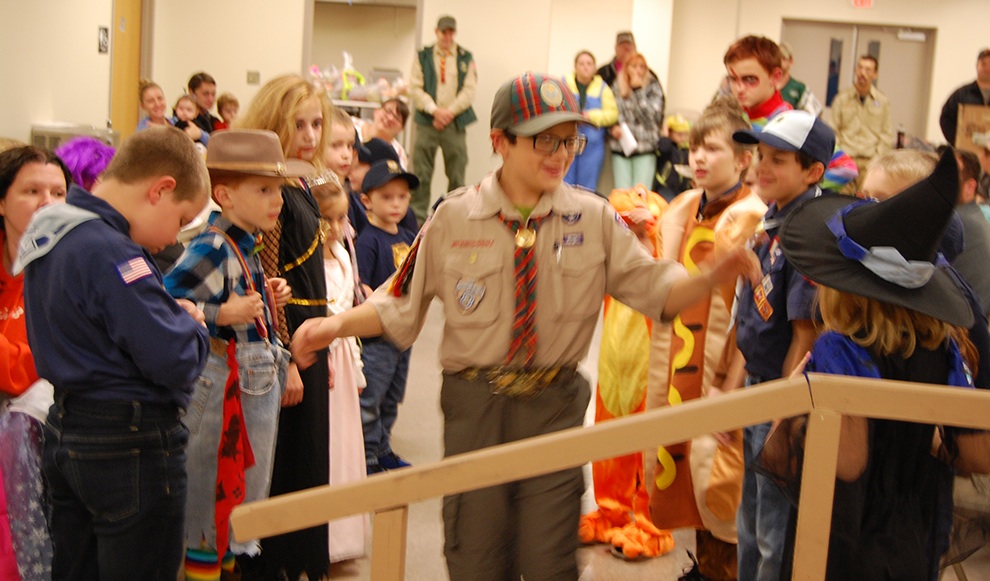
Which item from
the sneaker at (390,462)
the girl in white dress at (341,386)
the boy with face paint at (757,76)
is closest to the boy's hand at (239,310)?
the girl in white dress at (341,386)

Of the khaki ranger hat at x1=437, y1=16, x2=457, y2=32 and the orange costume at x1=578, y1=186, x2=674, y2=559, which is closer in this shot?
the orange costume at x1=578, y1=186, x2=674, y2=559

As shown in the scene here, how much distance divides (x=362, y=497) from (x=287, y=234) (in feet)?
4.67

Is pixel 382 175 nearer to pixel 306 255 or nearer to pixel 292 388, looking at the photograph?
pixel 306 255

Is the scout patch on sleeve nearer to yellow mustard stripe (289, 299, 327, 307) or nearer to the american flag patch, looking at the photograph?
the american flag patch

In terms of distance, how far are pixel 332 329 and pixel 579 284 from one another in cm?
56

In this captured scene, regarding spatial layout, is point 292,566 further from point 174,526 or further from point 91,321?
point 91,321

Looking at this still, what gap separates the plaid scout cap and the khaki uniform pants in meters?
0.57

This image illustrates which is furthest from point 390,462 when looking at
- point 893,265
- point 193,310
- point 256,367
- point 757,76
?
point 893,265

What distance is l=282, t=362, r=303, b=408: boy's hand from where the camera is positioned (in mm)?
2979

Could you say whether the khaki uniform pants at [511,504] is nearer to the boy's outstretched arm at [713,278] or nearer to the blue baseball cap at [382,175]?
the boy's outstretched arm at [713,278]

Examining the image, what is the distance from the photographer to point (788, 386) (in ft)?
5.28

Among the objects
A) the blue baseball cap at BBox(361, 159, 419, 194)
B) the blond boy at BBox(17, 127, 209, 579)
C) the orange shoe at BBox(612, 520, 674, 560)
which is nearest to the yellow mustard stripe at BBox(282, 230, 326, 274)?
the blond boy at BBox(17, 127, 209, 579)

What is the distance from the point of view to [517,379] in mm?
2266

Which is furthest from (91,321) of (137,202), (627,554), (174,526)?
(627,554)
